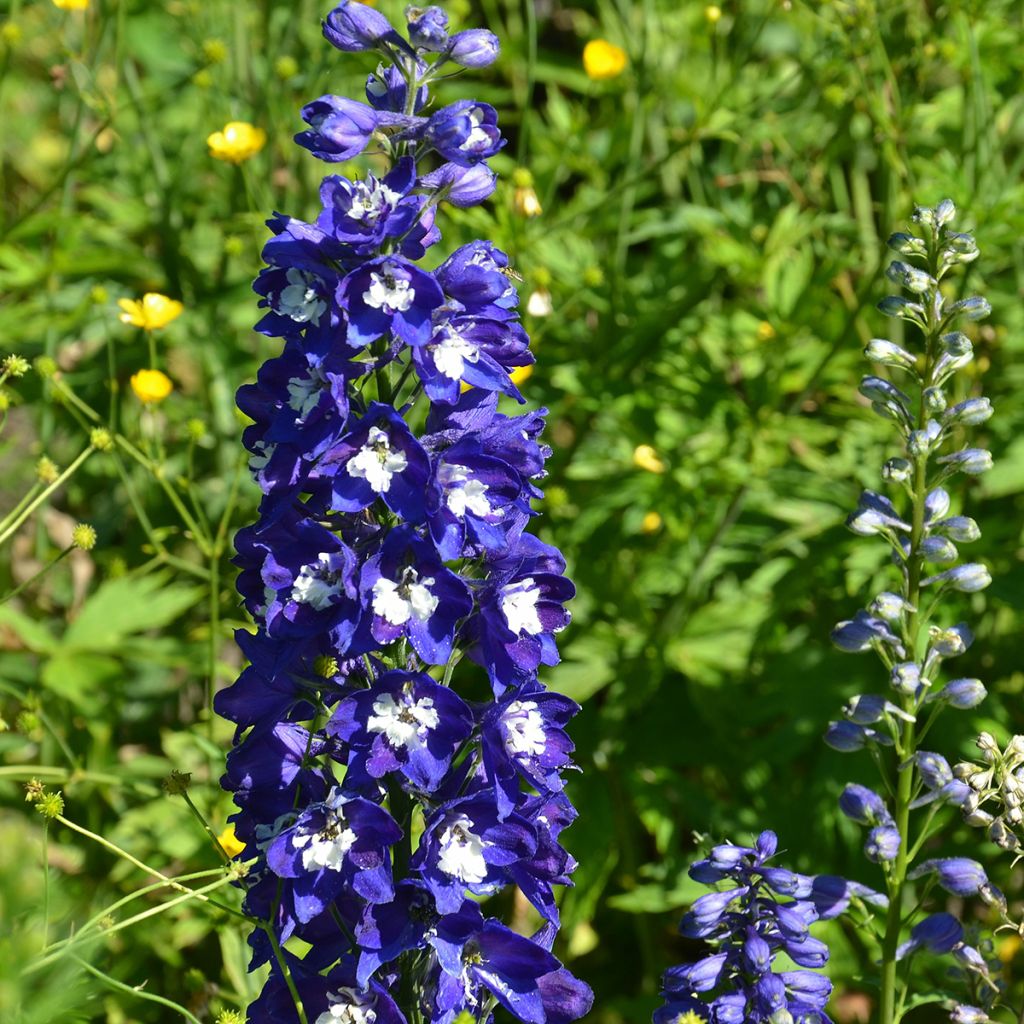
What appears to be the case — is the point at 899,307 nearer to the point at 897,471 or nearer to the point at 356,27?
the point at 897,471

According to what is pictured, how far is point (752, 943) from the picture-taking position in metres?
2.18

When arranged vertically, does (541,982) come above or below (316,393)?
below

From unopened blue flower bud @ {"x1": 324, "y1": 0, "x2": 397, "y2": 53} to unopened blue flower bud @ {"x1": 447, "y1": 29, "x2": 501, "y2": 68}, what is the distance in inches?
3.9

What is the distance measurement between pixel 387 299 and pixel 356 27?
0.45 meters

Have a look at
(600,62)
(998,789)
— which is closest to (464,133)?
(998,789)

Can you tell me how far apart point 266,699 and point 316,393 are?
0.51m

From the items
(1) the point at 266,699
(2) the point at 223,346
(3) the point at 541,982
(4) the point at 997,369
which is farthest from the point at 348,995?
(4) the point at 997,369

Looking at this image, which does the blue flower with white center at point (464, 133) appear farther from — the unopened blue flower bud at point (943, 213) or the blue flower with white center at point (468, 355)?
the unopened blue flower bud at point (943, 213)

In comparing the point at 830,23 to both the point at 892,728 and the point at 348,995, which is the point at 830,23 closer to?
the point at 892,728

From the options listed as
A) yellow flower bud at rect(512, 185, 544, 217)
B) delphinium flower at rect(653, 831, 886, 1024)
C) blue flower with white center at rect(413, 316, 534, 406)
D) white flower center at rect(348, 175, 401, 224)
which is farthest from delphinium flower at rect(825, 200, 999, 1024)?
yellow flower bud at rect(512, 185, 544, 217)

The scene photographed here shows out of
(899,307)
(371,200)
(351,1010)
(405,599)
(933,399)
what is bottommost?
(351,1010)

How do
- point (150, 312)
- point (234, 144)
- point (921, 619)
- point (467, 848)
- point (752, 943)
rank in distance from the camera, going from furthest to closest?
1. point (234, 144)
2. point (150, 312)
3. point (921, 619)
4. point (752, 943)
5. point (467, 848)

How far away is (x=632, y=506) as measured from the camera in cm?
415

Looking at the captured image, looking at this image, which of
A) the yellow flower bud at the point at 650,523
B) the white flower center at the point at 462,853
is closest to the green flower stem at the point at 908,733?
the white flower center at the point at 462,853
